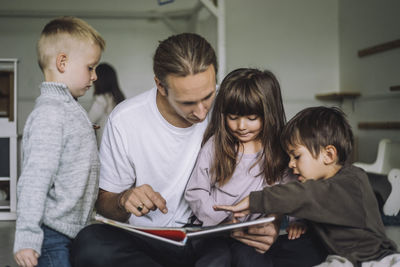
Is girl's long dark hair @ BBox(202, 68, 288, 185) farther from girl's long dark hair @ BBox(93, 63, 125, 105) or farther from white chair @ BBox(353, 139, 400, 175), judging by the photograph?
girl's long dark hair @ BBox(93, 63, 125, 105)

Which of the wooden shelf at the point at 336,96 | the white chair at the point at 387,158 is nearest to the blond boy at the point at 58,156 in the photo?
the white chair at the point at 387,158

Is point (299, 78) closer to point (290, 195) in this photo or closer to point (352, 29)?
point (352, 29)

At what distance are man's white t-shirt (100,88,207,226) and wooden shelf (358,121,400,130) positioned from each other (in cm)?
317

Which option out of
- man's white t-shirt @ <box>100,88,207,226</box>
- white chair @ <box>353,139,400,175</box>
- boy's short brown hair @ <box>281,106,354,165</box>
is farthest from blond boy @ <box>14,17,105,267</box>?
white chair @ <box>353,139,400,175</box>

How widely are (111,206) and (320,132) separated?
734 millimetres

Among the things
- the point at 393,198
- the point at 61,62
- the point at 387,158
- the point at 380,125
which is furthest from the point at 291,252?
the point at 380,125

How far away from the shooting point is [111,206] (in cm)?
144

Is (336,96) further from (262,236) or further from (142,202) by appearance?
(142,202)

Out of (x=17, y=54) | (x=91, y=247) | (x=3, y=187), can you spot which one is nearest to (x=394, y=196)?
(x=91, y=247)

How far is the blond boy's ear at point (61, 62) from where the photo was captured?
52.1 inches

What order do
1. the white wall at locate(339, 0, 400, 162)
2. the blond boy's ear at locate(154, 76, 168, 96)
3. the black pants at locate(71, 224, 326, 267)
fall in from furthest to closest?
1. the white wall at locate(339, 0, 400, 162)
2. the blond boy's ear at locate(154, 76, 168, 96)
3. the black pants at locate(71, 224, 326, 267)

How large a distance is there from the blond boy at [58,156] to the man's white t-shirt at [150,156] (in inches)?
5.9

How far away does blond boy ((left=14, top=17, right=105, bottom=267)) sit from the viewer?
1.15m

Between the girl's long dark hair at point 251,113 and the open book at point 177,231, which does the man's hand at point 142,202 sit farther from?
the girl's long dark hair at point 251,113
